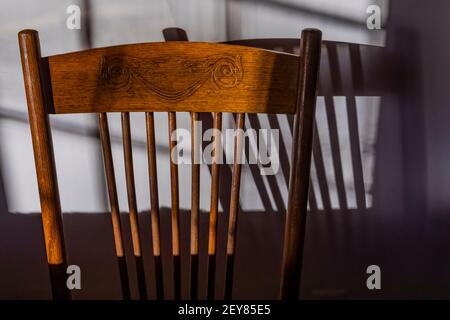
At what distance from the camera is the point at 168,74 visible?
0.58 m

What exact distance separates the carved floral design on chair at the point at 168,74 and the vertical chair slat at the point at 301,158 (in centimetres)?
8

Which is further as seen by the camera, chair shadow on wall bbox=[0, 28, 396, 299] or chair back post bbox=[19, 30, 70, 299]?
chair shadow on wall bbox=[0, 28, 396, 299]

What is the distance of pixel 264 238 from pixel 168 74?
0.50 meters

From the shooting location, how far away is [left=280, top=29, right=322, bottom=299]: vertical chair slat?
541 mm

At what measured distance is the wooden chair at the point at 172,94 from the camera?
559 millimetres

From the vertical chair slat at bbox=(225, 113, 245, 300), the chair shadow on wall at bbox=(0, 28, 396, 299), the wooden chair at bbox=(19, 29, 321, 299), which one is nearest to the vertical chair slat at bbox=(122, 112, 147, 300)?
the wooden chair at bbox=(19, 29, 321, 299)

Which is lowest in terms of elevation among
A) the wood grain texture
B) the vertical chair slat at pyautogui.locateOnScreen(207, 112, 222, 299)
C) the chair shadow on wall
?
the chair shadow on wall

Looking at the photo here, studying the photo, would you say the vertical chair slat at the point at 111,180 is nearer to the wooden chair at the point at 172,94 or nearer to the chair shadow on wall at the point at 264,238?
the wooden chair at the point at 172,94

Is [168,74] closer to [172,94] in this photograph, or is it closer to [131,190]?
[172,94]

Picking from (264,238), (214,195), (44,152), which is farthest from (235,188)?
(264,238)

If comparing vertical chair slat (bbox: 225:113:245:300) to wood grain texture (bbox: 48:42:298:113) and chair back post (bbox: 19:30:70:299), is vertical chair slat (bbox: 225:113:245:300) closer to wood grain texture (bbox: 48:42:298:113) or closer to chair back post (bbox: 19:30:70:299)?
wood grain texture (bbox: 48:42:298:113)

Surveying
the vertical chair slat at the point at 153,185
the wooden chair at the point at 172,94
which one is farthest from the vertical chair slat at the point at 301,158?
the vertical chair slat at the point at 153,185

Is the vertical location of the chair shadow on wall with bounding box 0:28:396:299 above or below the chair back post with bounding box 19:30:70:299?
below
